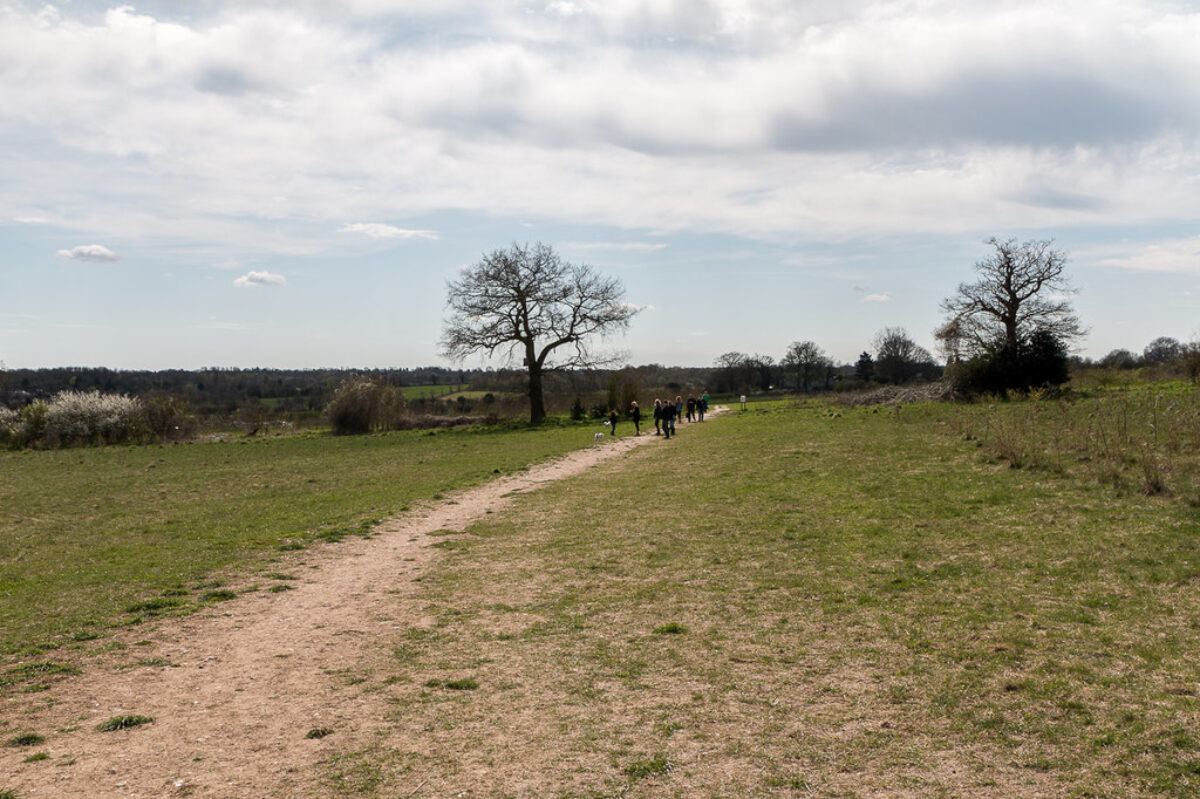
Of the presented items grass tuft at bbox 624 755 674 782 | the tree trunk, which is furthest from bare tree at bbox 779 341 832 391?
grass tuft at bbox 624 755 674 782

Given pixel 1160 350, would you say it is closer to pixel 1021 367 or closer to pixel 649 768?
pixel 1021 367

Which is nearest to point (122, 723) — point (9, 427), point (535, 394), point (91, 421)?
point (535, 394)

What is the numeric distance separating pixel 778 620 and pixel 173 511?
1374 cm

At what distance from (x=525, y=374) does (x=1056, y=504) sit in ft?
118

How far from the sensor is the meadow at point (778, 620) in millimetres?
4523

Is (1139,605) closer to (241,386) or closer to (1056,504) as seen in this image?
(1056,504)

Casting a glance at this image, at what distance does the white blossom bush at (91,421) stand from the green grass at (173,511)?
1087 cm

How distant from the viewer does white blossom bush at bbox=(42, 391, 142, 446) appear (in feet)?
144

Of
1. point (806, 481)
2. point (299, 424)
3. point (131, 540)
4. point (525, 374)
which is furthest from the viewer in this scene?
point (299, 424)

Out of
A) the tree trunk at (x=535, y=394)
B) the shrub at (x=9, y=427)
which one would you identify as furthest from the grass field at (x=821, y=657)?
the shrub at (x=9, y=427)

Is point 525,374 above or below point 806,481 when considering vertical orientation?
above

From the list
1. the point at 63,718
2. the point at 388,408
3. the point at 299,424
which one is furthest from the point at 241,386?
the point at 63,718

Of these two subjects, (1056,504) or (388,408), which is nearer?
(1056,504)

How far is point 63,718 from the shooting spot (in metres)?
5.56
